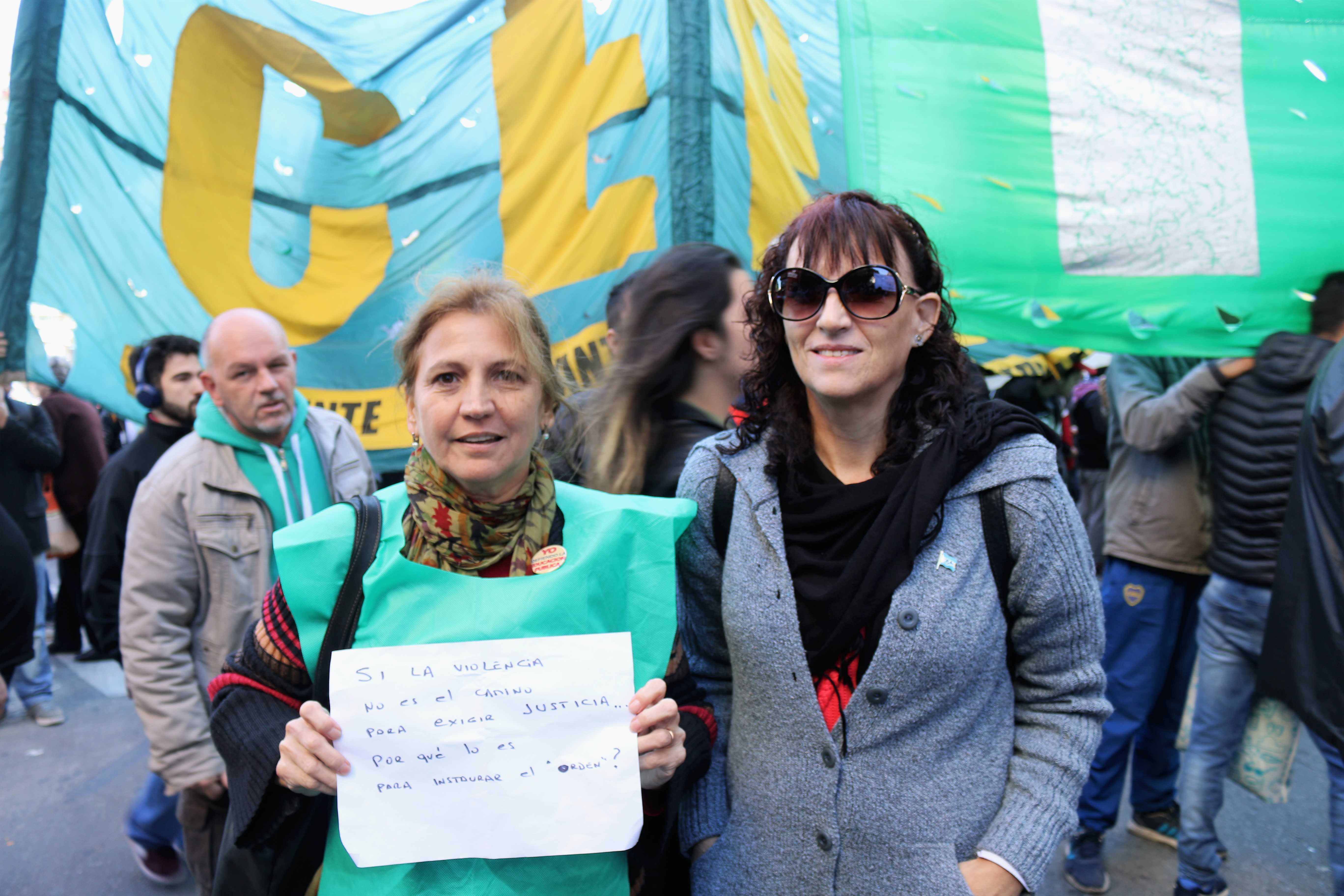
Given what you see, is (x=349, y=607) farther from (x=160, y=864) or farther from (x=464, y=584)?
(x=160, y=864)

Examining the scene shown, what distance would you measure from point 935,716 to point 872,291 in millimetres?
736

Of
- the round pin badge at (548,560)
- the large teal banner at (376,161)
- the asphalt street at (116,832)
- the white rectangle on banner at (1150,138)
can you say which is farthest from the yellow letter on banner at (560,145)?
the asphalt street at (116,832)

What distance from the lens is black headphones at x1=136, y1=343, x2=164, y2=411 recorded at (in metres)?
3.29

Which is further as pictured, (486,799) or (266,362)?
(266,362)

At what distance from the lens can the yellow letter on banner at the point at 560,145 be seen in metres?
3.37

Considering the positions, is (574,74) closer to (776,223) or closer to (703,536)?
(776,223)

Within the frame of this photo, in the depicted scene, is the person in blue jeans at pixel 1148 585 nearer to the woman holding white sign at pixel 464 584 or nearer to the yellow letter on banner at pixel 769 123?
the yellow letter on banner at pixel 769 123

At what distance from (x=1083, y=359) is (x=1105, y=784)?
4.88 metres

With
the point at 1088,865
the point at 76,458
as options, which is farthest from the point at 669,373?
the point at 76,458

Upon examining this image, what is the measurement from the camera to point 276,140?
3.52 m

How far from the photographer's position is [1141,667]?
10.9ft

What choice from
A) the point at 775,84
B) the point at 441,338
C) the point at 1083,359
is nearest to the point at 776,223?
the point at 775,84

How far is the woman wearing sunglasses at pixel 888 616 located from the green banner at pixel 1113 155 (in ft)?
4.75

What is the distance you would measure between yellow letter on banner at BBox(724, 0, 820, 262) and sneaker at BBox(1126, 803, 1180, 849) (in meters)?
2.93
